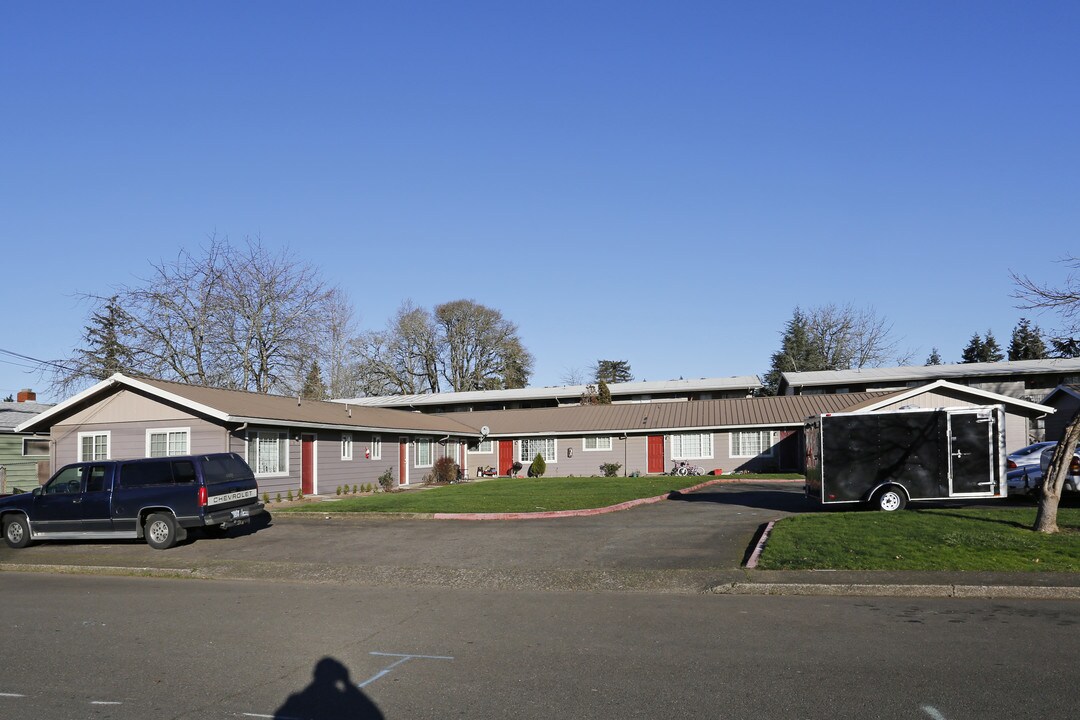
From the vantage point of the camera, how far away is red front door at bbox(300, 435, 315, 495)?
2853 cm

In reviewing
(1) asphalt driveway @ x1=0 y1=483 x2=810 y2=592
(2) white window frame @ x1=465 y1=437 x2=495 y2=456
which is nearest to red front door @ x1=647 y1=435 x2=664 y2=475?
(2) white window frame @ x1=465 y1=437 x2=495 y2=456

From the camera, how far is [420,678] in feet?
23.8

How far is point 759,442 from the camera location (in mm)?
41750

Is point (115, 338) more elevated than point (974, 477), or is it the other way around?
point (115, 338)

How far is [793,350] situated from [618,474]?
1772 inches

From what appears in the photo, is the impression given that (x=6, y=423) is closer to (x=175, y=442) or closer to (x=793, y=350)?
(x=175, y=442)

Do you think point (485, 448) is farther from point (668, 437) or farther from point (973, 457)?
point (973, 457)

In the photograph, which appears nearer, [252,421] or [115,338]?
[252,421]

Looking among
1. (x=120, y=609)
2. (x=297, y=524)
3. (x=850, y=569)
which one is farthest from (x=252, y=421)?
(x=850, y=569)

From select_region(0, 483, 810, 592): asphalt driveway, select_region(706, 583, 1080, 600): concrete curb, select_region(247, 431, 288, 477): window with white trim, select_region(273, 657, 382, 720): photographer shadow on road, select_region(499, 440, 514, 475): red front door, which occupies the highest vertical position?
select_region(247, 431, 288, 477): window with white trim

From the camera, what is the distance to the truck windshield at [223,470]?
16844 mm

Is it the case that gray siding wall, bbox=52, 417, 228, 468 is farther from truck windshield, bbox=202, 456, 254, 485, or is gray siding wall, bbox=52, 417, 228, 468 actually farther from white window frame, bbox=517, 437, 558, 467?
white window frame, bbox=517, 437, 558, 467

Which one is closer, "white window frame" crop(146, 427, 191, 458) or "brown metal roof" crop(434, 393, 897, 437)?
"white window frame" crop(146, 427, 191, 458)

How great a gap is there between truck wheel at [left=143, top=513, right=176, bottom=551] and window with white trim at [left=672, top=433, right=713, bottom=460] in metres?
29.3
